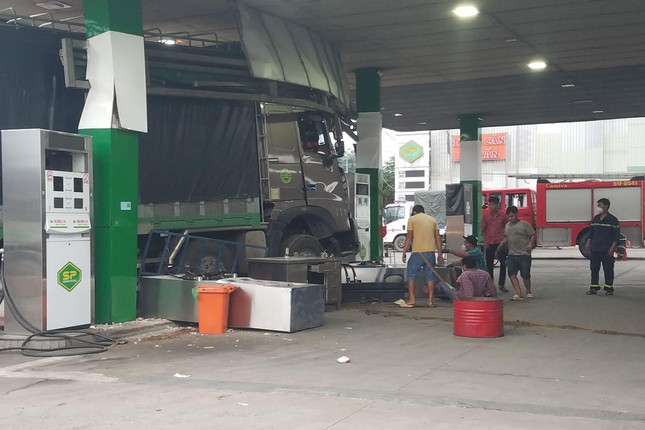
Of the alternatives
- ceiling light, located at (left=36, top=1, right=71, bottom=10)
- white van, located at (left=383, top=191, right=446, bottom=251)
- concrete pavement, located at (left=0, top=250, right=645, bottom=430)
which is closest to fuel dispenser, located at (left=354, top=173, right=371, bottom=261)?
concrete pavement, located at (left=0, top=250, right=645, bottom=430)

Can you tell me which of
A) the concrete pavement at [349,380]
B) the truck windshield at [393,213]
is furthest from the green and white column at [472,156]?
the concrete pavement at [349,380]

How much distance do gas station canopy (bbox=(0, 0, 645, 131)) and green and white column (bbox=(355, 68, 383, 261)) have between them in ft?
1.89

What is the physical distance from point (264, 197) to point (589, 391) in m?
7.90

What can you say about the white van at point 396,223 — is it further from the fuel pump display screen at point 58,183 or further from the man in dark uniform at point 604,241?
the fuel pump display screen at point 58,183

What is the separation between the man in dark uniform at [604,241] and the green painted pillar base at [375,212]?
6.83 meters

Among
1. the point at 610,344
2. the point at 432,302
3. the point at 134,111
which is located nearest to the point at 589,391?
the point at 610,344

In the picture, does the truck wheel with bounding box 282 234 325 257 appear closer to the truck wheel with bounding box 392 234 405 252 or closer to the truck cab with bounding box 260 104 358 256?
the truck cab with bounding box 260 104 358 256

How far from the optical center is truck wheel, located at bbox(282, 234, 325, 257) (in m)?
13.8

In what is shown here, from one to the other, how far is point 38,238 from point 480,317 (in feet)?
19.1

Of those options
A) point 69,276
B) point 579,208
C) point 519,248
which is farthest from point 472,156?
point 69,276

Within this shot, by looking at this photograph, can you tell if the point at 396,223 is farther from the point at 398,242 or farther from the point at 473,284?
the point at 473,284

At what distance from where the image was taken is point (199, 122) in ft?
41.5

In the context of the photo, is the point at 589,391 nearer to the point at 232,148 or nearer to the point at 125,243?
the point at 125,243

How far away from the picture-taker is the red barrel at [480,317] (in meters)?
9.61
